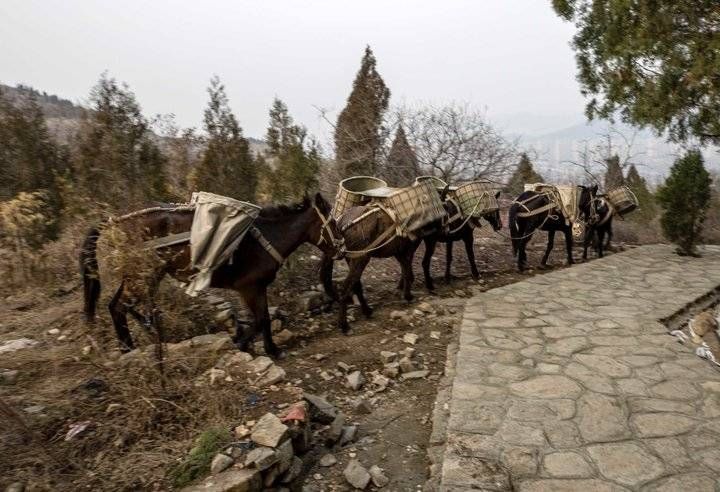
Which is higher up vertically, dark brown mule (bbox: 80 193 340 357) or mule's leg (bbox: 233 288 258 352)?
dark brown mule (bbox: 80 193 340 357)

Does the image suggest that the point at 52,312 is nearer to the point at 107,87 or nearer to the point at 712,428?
the point at 107,87

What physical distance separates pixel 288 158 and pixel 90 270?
12.0ft

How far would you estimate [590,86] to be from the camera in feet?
25.1

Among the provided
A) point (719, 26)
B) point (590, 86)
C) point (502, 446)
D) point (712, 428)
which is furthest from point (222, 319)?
point (590, 86)

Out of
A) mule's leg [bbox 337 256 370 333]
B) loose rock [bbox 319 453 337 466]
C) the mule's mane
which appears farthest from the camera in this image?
mule's leg [bbox 337 256 370 333]

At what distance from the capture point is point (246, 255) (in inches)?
→ 191

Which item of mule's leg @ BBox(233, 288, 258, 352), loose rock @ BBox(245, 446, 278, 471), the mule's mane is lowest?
loose rock @ BBox(245, 446, 278, 471)

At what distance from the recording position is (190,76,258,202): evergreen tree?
6.79 metres

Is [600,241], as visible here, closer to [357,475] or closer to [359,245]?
[359,245]

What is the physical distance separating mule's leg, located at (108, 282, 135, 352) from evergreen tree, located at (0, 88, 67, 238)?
11.5 feet

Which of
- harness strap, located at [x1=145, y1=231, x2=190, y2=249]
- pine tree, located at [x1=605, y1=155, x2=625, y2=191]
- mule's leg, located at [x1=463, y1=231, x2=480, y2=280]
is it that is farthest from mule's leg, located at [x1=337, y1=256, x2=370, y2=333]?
pine tree, located at [x1=605, y1=155, x2=625, y2=191]

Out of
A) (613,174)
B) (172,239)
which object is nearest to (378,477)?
(172,239)

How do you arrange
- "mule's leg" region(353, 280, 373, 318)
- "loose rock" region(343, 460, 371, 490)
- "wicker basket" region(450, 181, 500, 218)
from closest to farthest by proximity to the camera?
1. "loose rock" region(343, 460, 371, 490)
2. "mule's leg" region(353, 280, 373, 318)
3. "wicker basket" region(450, 181, 500, 218)

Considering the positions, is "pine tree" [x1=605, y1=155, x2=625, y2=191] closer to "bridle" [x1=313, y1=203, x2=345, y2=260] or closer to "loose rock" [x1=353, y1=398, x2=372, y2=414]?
"bridle" [x1=313, y1=203, x2=345, y2=260]
